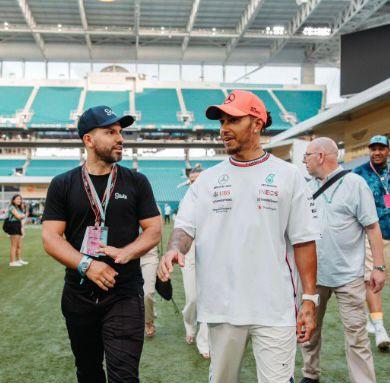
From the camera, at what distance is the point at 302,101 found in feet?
168

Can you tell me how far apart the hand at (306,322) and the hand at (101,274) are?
3.14ft

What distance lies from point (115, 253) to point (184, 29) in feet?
140

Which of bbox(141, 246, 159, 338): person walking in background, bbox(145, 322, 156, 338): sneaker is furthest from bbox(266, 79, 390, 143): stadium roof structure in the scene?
bbox(145, 322, 156, 338): sneaker

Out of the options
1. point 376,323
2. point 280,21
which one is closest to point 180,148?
point 280,21

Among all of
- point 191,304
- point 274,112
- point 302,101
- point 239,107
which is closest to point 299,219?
point 239,107

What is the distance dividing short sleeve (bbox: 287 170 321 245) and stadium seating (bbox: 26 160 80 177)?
42.7 m

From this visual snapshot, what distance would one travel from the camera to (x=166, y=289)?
2832 millimetres

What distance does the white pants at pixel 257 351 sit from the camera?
259 centimetres

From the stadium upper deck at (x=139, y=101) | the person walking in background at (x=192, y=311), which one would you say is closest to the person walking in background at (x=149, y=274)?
the person walking in background at (x=192, y=311)

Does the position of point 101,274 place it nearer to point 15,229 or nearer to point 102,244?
point 102,244

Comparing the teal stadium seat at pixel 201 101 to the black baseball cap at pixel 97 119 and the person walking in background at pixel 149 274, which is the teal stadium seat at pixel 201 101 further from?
the black baseball cap at pixel 97 119

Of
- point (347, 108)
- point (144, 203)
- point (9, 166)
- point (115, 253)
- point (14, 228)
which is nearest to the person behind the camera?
point (115, 253)

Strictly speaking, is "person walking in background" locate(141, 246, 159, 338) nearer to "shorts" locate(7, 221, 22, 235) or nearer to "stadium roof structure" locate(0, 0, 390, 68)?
"shorts" locate(7, 221, 22, 235)

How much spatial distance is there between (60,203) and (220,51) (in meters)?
47.6
